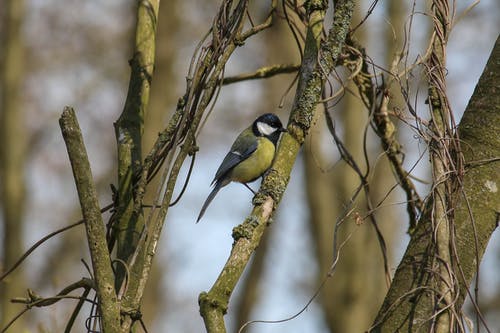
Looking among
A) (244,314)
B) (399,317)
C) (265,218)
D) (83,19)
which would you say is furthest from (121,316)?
(83,19)

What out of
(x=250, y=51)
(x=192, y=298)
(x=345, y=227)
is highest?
(x=250, y=51)

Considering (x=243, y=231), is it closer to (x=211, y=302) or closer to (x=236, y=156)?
(x=211, y=302)

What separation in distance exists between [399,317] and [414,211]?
1049mm

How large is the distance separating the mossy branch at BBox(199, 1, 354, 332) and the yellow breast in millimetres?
2037

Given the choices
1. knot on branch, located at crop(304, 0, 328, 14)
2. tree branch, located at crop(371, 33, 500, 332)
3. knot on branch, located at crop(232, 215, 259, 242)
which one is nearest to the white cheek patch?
knot on branch, located at crop(304, 0, 328, 14)

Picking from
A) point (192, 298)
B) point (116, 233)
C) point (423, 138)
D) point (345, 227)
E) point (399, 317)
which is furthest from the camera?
point (192, 298)

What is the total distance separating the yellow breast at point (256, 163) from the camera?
14.1 ft

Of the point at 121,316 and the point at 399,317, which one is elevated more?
the point at 121,316

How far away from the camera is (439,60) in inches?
86.0

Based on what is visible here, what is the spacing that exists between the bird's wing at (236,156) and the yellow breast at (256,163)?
0.03 metres

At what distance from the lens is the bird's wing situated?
173 inches

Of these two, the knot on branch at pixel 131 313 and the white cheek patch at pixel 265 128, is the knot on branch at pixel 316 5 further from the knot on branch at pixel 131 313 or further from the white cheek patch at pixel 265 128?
the white cheek patch at pixel 265 128

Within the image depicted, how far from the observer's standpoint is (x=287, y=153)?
210 cm

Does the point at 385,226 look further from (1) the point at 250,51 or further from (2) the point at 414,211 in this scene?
(2) the point at 414,211
